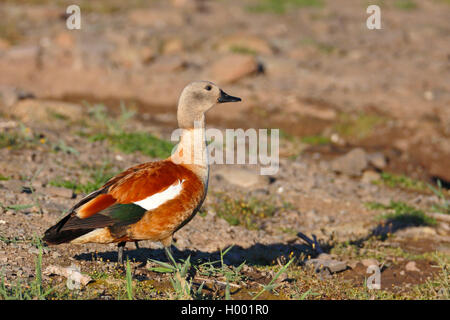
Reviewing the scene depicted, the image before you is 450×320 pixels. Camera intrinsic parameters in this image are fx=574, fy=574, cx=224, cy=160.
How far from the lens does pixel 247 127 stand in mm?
11477

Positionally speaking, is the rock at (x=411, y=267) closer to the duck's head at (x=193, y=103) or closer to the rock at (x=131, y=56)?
the duck's head at (x=193, y=103)

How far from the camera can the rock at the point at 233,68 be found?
13508 mm

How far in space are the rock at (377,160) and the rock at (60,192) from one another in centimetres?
532

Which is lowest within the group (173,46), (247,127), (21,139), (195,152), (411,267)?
(411,267)

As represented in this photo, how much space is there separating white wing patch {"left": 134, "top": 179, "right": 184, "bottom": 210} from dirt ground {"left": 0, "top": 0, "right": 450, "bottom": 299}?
1.93 ft

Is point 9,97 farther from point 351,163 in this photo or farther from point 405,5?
point 405,5

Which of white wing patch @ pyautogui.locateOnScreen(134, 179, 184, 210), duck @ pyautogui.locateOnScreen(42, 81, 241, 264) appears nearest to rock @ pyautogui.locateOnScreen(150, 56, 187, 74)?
duck @ pyautogui.locateOnScreen(42, 81, 241, 264)

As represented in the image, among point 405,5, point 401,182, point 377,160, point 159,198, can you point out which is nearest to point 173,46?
point 377,160

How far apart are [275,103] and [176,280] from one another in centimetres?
841

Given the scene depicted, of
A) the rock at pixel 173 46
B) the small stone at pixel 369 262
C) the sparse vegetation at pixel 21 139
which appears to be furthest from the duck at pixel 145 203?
the rock at pixel 173 46

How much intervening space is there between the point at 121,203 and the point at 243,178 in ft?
12.4

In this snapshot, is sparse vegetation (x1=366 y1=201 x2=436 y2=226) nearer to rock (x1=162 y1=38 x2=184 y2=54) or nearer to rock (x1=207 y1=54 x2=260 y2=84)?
rock (x1=207 y1=54 x2=260 y2=84)

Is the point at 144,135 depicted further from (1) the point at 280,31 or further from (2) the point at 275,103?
(1) the point at 280,31
